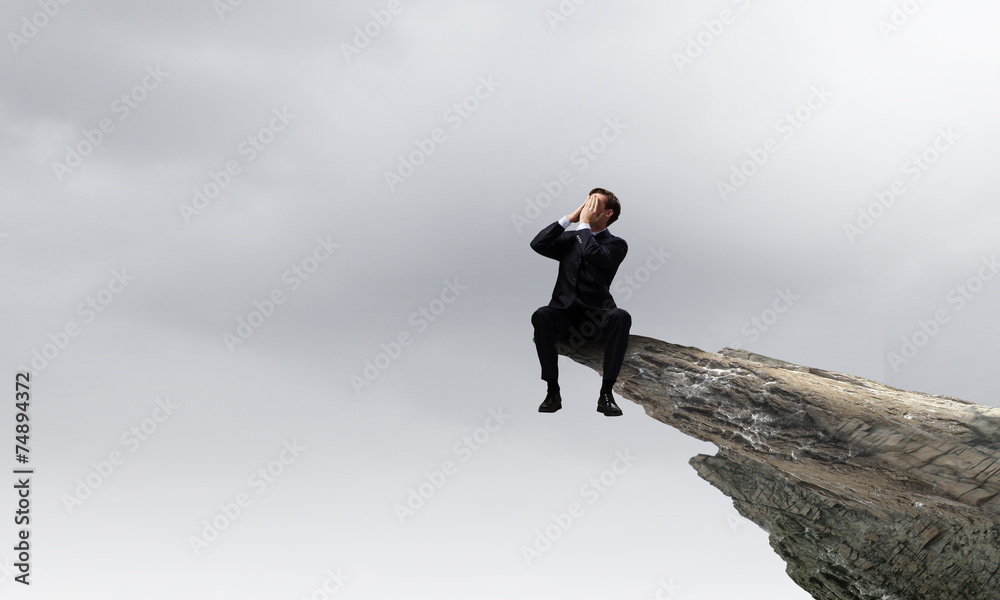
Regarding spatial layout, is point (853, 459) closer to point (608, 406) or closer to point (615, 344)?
point (608, 406)

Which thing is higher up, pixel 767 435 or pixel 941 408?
pixel 941 408

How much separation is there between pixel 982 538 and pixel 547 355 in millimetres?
4786

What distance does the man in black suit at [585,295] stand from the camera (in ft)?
26.1

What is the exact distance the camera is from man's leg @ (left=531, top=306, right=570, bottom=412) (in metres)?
8.07

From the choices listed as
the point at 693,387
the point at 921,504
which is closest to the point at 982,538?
the point at 921,504

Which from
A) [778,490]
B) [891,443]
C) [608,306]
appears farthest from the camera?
[778,490]

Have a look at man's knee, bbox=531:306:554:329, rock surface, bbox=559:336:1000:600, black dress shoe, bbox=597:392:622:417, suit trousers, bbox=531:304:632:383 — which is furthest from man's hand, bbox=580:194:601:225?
black dress shoe, bbox=597:392:622:417

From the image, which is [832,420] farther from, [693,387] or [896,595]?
[896,595]

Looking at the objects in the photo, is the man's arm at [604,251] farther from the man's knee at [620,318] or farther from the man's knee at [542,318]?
the man's knee at [542,318]

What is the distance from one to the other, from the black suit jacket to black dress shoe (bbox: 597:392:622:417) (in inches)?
38.3

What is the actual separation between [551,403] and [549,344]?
639mm

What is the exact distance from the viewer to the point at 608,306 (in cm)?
823

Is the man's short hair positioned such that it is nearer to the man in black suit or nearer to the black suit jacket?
the man in black suit

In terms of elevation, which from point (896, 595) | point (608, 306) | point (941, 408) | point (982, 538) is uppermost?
point (608, 306)
